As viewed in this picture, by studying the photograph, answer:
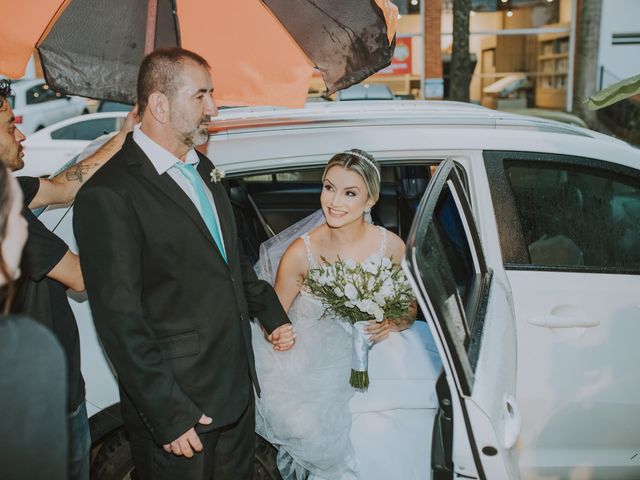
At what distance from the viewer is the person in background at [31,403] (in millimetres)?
1124

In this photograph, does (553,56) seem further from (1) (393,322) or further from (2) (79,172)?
(2) (79,172)

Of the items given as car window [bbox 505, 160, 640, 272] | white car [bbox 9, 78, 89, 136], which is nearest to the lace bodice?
car window [bbox 505, 160, 640, 272]

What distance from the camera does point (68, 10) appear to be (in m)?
2.73

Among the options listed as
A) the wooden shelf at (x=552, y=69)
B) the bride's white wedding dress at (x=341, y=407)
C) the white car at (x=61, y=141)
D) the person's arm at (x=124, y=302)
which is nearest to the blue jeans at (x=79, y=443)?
the person's arm at (x=124, y=302)

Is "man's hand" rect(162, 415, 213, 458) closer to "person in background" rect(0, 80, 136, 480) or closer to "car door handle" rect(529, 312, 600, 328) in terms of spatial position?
"person in background" rect(0, 80, 136, 480)

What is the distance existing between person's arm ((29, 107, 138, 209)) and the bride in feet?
2.86

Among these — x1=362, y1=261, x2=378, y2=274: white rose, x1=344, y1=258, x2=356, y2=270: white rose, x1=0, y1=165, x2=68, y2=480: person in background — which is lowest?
x1=362, y1=261, x2=378, y2=274: white rose

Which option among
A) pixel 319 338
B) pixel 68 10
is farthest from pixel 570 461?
pixel 68 10

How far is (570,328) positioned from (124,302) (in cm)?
172

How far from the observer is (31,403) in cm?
114

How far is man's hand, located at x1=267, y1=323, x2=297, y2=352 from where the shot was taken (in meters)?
2.65

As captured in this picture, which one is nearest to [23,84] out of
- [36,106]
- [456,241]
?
[36,106]

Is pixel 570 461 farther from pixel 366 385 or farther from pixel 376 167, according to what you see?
pixel 376 167

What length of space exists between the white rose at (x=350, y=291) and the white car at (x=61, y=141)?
7.49 metres
